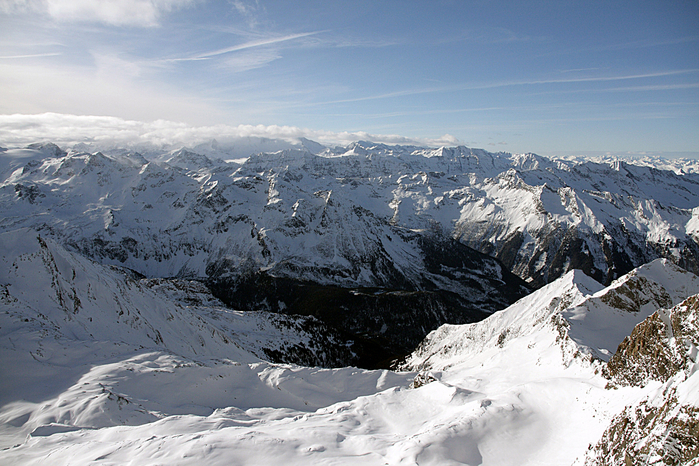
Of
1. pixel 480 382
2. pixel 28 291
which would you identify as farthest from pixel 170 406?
pixel 480 382

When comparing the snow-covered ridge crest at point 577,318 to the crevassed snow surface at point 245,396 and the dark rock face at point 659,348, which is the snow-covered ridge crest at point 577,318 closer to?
the crevassed snow surface at point 245,396

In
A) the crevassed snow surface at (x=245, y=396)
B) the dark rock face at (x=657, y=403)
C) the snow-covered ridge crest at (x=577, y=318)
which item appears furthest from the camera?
the snow-covered ridge crest at (x=577, y=318)

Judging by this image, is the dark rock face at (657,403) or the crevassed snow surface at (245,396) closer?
the dark rock face at (657,403)

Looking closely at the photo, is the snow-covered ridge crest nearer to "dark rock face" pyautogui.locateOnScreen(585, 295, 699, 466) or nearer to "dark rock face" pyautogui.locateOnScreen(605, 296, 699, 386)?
"dark rock face" pyautogui.locateOnScreen(605, 296, 699, 386)

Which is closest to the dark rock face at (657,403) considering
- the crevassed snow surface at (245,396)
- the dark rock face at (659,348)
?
the dark rock face at (659,348)

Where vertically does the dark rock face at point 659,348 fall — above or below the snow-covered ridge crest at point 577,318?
above

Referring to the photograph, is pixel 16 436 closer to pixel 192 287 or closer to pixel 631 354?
pixel 631 354

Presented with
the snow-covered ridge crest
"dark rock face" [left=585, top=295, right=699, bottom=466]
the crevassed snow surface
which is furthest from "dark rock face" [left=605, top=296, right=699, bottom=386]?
the snow-covered ridge crest
